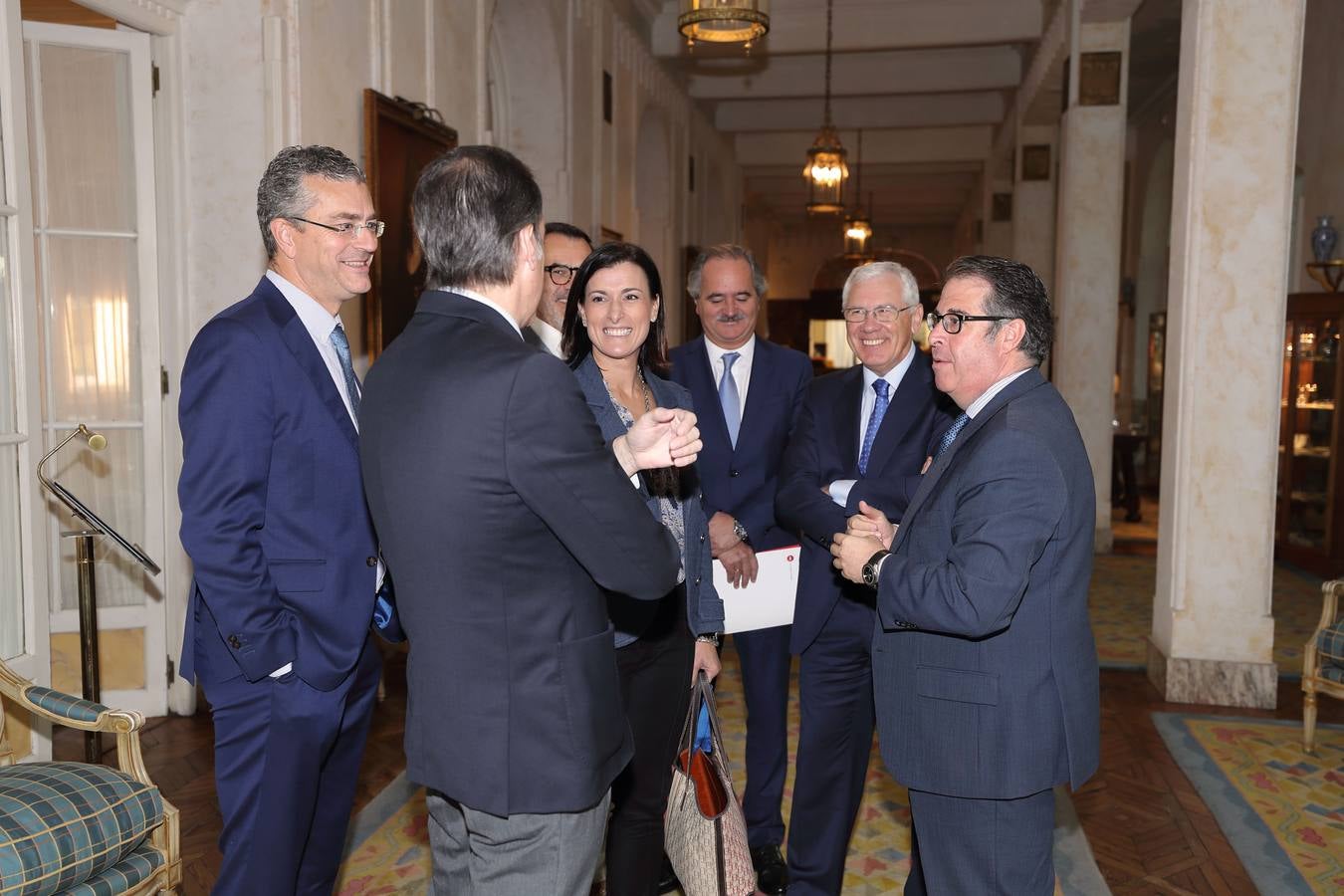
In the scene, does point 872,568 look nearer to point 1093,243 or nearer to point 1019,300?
point 1019,300

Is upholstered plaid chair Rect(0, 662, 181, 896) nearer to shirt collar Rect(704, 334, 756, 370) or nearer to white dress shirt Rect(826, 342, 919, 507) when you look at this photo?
white dress shirt Rect(826, 342, 919, 507)

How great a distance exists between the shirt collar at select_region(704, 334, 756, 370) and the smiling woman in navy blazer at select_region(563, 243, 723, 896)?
2.19 feet

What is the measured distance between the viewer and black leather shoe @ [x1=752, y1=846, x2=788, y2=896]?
3.34 m

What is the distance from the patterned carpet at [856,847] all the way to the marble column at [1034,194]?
991 cm

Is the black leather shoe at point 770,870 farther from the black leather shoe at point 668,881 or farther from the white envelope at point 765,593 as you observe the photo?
the white envelope at point 765,593

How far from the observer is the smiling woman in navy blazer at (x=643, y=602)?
2.73 meters

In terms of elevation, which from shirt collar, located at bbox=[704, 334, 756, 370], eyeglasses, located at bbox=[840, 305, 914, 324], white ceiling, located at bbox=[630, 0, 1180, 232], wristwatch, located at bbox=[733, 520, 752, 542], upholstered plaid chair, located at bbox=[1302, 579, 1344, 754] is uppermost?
white ceiling, located at bbox=[630, 0, 1180, 232]

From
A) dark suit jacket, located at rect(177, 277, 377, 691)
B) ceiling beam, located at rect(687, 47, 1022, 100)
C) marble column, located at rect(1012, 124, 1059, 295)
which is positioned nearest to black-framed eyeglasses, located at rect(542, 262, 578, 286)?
dark suit jacket, located at rect(177, 277, 377, 691)

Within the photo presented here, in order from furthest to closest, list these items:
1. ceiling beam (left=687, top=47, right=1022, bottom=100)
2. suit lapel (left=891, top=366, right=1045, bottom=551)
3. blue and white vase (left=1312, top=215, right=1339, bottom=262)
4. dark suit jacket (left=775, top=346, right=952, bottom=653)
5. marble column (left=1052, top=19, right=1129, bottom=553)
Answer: ceiling beam (left=687, top=47, right=1022, bottom=100)
marble column (left=1052, top=19, right=1129, bottom=553)
blue and white vase (left=1312, top=215, right=1339, bottom=262)
dark suit jacket (left=775, top=346, right=952, bottom=653)
suit lapel (left=891, top=366, right=1045, bottom=551)

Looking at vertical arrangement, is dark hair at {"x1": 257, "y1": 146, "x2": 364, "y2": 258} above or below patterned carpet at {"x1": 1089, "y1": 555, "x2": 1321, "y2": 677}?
above

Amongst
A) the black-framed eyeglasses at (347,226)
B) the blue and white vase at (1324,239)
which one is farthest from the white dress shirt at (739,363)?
the blue and white vase at (1324,239)

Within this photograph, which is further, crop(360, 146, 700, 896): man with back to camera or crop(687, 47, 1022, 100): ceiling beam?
crop(687, 47, 1022, 100): ceiling beam

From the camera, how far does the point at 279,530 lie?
2.48 meters

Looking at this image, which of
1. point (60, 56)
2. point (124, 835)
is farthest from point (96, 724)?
point (60, 56)
